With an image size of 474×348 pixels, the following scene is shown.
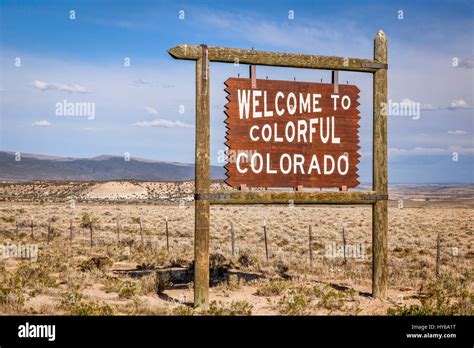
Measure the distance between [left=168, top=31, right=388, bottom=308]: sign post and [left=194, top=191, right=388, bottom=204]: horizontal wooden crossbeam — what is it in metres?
0.02

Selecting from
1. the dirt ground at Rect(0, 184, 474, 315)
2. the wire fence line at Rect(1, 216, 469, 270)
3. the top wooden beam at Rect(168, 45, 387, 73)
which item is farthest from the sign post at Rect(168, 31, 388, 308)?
the wire fence line at Rect(1, 216, 469, 270)

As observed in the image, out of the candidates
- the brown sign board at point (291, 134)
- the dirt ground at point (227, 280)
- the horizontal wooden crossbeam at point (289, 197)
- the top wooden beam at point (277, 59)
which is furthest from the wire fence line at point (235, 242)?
the top wooden beam at point (277, 59)

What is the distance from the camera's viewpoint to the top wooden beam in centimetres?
986

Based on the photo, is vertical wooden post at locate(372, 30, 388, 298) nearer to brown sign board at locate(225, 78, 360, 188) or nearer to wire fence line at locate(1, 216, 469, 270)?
brown sign board at locate(225, 78, 360, 188)

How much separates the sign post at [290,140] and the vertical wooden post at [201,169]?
2 centimetres

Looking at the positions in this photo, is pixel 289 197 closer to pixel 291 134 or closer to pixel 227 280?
pixel 291 134

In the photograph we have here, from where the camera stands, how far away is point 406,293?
496 inches

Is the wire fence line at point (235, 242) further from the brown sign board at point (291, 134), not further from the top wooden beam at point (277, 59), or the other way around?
the top wooden beam at point (277, 59)

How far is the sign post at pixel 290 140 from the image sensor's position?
32.6ft

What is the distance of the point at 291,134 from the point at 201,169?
200cm

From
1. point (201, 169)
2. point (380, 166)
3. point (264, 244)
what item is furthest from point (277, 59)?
point (264, 244)

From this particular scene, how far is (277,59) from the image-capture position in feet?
34.5
